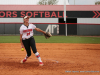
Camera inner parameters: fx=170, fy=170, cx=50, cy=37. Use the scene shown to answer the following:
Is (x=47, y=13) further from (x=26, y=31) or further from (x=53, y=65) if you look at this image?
(x=26, y=31)

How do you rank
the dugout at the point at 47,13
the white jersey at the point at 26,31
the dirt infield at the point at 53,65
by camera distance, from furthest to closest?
the dugout at the point at 47,13, the white jersey at the point at 26,31, the dirt infield at the point at 53,65

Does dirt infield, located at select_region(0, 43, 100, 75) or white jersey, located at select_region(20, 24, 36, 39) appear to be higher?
white jersey, located at select_region(20, 24, 36, 39)

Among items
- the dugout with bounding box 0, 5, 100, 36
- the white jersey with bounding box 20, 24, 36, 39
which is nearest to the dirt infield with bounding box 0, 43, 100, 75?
the white jersey with bounding box 20, 24, 36, 39

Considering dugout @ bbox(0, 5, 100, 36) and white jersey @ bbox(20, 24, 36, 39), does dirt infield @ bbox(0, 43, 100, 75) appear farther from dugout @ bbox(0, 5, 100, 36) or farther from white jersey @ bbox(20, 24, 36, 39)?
dugout @ bbox(0, 5, 100, 36)

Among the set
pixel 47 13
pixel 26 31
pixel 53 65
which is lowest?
pixel 53 65

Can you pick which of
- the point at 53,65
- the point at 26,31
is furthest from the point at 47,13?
the point at 26,31

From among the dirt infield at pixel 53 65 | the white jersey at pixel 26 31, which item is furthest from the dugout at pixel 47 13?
the white jersey at pixel 26 31

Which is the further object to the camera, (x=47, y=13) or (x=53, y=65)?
(x=47, y=13)

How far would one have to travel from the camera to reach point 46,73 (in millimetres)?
4938

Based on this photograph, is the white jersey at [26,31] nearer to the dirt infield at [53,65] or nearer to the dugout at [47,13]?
the dirt infield at [53,65]

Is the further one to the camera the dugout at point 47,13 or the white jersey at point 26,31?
the dugout at point 47,13

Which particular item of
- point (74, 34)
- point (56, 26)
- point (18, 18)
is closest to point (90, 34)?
point (74, 34)

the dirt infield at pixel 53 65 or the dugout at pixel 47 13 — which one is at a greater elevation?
the dugout at pixel 47 13

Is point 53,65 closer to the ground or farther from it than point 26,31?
closer to the ground
